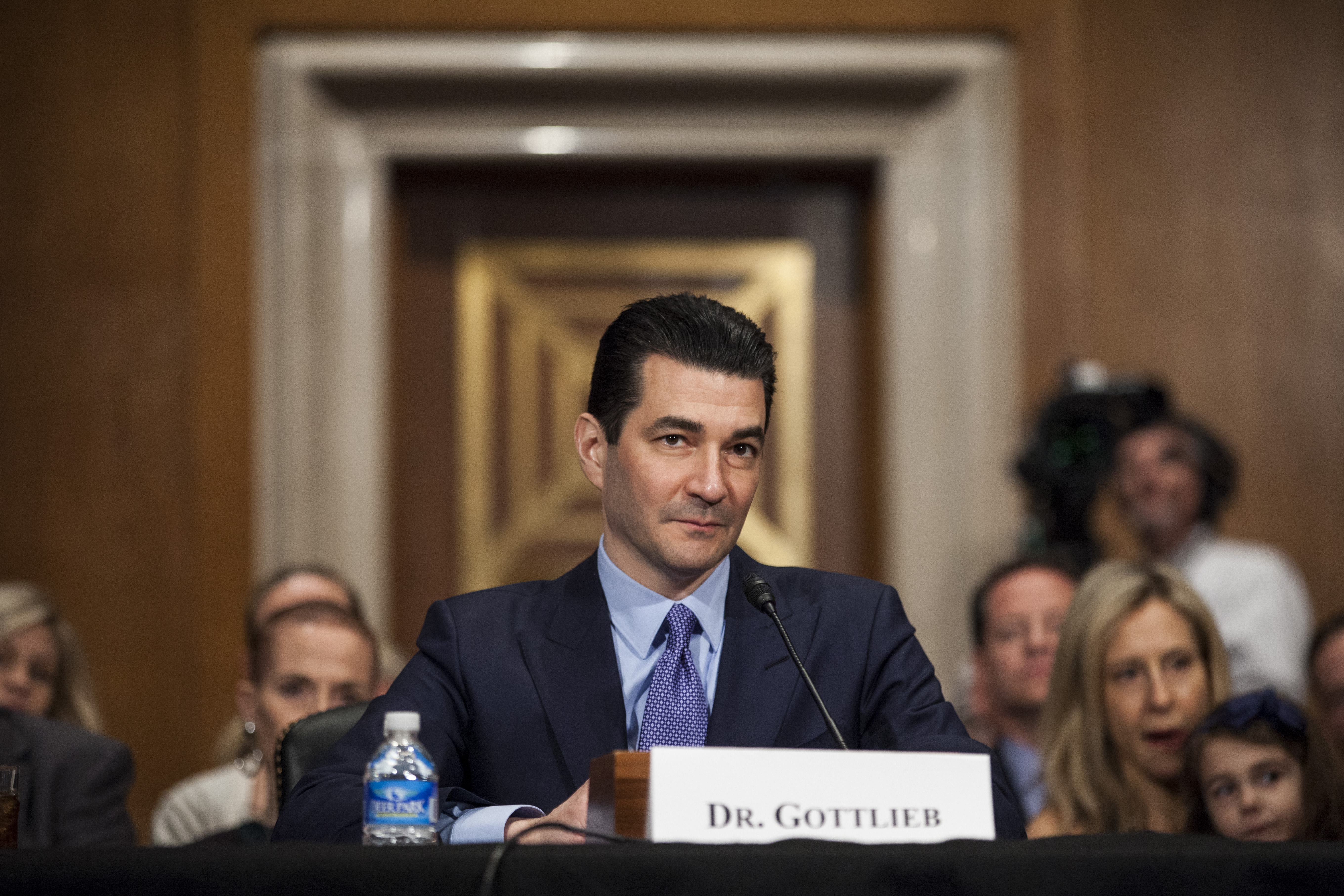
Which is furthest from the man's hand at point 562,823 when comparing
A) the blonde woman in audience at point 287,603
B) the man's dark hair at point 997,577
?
the man's dark hair at point 997,577

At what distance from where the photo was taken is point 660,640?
1733 millimetres

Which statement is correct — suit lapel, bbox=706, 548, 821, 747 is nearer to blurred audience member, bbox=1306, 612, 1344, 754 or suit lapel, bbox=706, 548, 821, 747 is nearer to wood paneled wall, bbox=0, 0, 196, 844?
blurred audience member, bbox=1306, 612, 1344, 754

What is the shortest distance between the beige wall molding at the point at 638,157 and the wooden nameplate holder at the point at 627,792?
2720mm

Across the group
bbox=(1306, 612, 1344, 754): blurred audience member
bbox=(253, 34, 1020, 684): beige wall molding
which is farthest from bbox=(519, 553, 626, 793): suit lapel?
bbox=(253, 34, 1020, 684): beige wall molding

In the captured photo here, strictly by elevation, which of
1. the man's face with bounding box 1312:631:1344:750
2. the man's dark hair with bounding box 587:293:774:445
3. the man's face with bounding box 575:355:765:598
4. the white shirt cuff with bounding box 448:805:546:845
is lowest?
the white shirt cuff with bounding box 448:805:546:845

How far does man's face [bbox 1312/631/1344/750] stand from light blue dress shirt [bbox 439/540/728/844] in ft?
4.99

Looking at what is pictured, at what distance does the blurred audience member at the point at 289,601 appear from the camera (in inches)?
118

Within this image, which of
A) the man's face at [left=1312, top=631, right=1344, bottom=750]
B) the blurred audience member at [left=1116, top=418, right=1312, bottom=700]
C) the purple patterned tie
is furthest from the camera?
the blurred audience member at [left=1116, top=418, right=1312, bottom=700]

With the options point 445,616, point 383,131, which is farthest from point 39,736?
point 383,131

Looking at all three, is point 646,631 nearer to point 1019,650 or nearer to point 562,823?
point 562,823

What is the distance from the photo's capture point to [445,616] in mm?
1745

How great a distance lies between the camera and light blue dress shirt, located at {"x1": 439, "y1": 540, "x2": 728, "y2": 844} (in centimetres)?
170

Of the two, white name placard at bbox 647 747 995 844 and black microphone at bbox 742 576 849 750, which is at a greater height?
black microphone at bbox 742 576 849 750

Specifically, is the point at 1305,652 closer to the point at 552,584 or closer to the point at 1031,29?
the point at 1031,29
